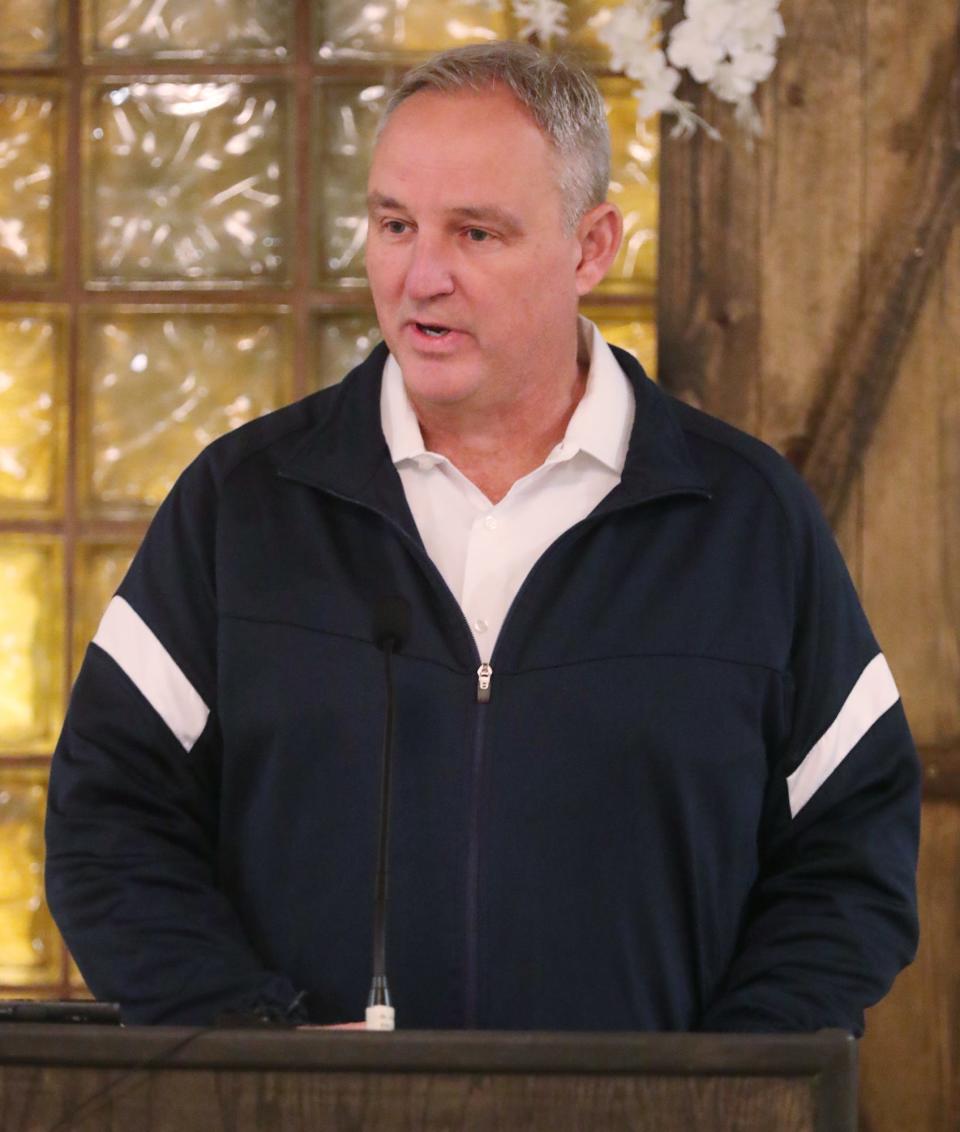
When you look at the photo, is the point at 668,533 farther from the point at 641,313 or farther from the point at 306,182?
the point at 306,182

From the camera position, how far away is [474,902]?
150 centimetres

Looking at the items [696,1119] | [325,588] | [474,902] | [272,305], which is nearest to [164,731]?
[325,588]

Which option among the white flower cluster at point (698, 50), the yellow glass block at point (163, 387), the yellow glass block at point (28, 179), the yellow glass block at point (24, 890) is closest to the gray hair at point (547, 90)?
the white flower cluster at point (698, 50)

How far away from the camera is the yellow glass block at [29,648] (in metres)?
2.85

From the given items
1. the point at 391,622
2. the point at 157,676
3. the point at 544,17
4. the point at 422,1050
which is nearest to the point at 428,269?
the point at 391,622

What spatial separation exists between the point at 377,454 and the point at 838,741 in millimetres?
532

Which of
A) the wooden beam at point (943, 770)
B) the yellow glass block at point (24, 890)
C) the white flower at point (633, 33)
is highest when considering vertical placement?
the white flower at point (633, 33)

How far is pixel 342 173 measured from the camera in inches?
112

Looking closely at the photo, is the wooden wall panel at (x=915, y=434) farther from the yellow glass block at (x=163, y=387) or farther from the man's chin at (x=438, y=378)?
the man's chin at (x=438, y=378)

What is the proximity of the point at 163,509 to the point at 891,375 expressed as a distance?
56.6 inches

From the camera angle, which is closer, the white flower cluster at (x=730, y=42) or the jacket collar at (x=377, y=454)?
the jacket collar at (x=377, y=454)

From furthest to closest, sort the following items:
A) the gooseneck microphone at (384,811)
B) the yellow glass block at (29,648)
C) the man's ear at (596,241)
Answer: the yellow glass block at (29,648) → the man's ear at (596,241) → the gooseneck microphone at (384,811)

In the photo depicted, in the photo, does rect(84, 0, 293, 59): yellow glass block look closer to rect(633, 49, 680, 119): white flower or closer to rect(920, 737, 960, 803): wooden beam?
rect(633, 49, 680, 119): white flower

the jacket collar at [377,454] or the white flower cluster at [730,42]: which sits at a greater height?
the white flower cluster at [730,42]
